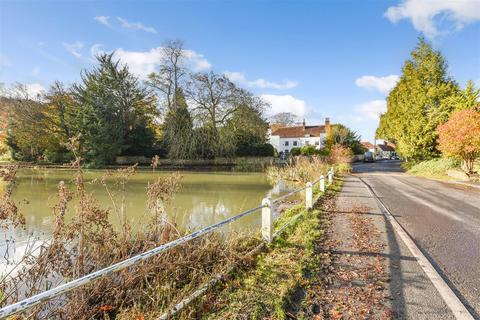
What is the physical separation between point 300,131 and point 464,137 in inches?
1747

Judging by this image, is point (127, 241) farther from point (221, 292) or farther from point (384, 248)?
point (384, 248)

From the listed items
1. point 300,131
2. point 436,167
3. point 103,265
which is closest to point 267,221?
point 103,265

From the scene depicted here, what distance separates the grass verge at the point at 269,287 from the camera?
318cm

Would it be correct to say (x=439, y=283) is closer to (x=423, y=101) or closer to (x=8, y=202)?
(x=8, y=202)

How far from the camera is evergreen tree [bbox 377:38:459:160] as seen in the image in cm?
2400

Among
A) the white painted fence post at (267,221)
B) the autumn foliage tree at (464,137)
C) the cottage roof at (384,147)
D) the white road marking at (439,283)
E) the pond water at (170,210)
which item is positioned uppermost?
the cottage roof at (384,147)

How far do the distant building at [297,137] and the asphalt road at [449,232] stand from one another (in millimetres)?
47518

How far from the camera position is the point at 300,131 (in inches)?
2416

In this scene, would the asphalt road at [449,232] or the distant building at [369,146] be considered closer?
the asphalt road at [449,232]

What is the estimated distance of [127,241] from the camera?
452 centimetres

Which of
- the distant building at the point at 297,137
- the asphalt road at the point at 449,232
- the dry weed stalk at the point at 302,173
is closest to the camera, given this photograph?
the asphalt road at the point at 449,232

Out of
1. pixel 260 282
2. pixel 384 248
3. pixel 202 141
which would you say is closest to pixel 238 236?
pixel 260 282

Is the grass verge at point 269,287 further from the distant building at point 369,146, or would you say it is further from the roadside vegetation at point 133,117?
the distant building at point 369,146

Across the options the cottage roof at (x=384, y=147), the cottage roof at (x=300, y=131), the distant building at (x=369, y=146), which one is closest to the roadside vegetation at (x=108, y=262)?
the cottage roof at (x=300, y=131)
